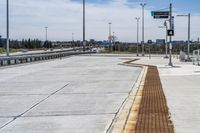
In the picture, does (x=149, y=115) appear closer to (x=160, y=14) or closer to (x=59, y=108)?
(x=59, y=108)

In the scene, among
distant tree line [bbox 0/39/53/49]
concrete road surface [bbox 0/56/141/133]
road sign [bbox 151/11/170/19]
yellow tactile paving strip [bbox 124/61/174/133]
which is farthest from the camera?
distant tree line [bbox 0/39/53/49]

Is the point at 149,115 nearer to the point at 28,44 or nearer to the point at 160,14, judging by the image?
the point at 160,14

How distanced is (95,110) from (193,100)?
3.30 meters

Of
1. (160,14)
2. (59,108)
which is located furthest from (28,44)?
(59,108)

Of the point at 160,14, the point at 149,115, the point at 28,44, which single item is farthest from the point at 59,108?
the point at 28,44

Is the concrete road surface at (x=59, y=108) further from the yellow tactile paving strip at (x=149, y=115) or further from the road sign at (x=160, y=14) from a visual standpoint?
the road sign at (x=160, y=14)

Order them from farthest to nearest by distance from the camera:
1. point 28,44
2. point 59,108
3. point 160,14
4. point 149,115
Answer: point 28,44
point 160,14
point 59,108
point 149,115

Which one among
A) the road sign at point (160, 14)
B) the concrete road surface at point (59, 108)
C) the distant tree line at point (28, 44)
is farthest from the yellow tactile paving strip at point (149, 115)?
the distant tree line at point (28, 44)

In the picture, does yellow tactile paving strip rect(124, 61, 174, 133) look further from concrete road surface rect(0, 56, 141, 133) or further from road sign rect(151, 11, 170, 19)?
road sign rect(151, 11, 170, 19)

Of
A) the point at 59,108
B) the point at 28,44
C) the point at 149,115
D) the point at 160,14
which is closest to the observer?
the point at 149,115

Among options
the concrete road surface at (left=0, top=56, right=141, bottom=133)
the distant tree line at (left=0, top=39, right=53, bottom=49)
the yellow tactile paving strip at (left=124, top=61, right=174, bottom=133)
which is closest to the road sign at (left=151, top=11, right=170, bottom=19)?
the concrete road surface at (left=0, top=56, right=141, bottom=133)

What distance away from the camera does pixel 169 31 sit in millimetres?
38000

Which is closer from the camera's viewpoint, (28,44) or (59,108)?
(59,108)

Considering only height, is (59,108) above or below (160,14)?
below
